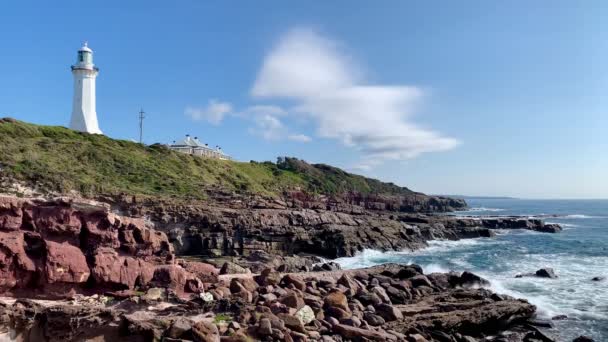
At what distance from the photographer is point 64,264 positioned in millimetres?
17875

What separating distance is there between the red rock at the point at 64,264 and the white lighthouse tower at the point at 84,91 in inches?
2214

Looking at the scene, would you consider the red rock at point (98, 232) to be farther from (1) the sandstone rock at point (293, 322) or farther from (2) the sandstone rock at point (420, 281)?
(2) the sandstone rock at point (420, 281)

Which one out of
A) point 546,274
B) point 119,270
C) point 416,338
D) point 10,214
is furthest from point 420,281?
point 10,214

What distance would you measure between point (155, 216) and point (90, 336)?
92.3 feet

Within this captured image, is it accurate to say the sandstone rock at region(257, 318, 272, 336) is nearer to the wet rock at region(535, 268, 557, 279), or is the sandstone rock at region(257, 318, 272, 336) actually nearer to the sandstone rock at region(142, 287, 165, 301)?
the sandstone rock at region(142, 287, 165, 301)

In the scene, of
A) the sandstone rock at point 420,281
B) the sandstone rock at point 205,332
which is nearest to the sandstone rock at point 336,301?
the sandstone rock at point 205,332

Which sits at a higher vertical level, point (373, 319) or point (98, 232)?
point (98, 232)

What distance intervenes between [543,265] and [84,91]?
6274 centimetres

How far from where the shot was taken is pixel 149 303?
17656mm

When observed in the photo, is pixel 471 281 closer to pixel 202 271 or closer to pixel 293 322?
pixel 293 322

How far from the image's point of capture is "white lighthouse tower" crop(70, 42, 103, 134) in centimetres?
6788

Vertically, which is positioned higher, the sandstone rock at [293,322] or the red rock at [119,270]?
the red rock at [119,270]

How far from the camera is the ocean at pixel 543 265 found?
952 inches

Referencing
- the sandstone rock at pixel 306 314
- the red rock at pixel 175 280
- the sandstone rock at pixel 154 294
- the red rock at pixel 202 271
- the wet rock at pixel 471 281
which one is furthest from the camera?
the wet rock at pixel 471 281
